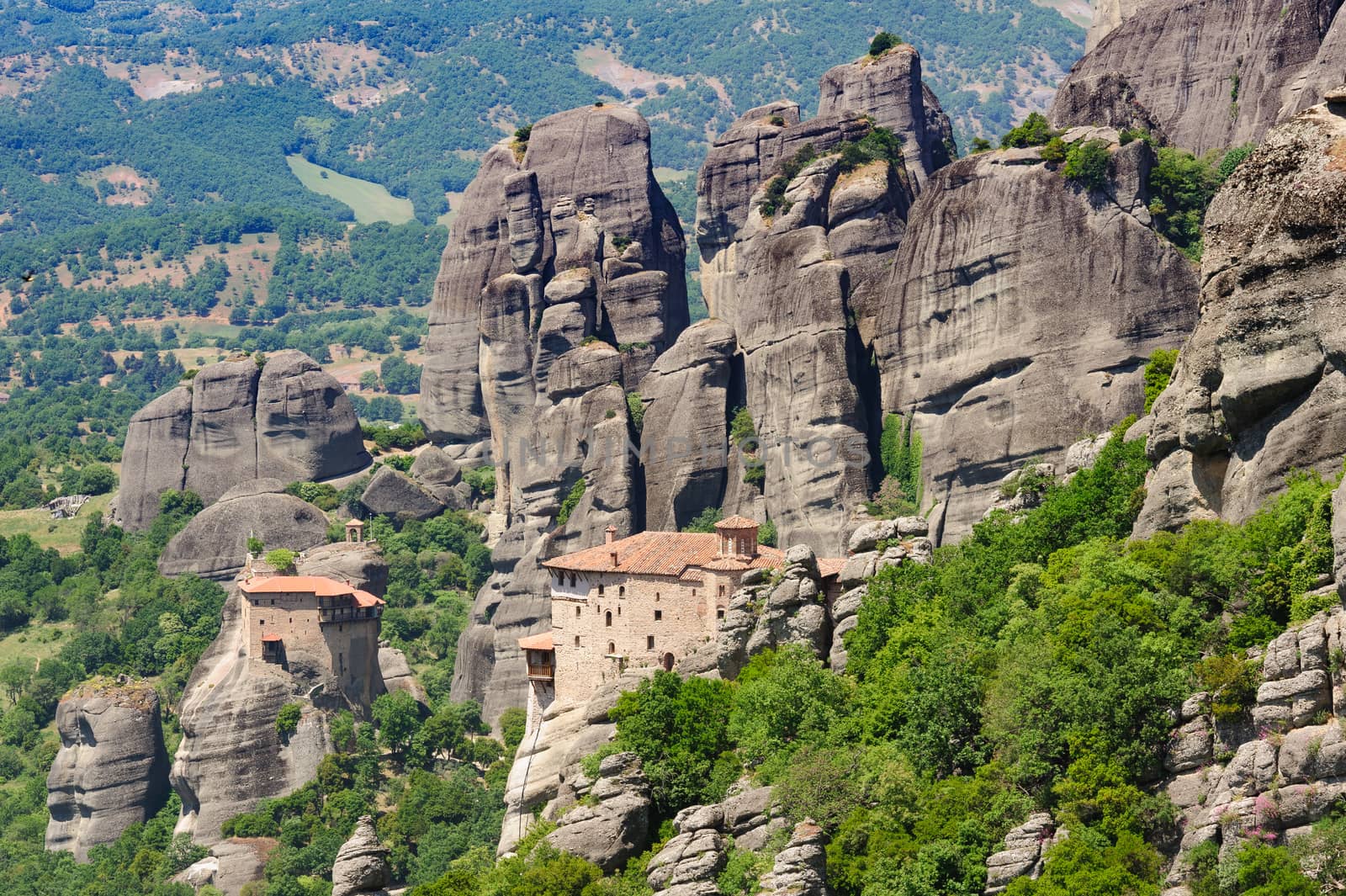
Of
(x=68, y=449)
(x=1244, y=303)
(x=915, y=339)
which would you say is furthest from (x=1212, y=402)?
(x=68, y=449)

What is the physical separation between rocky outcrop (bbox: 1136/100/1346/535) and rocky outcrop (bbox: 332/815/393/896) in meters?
21.4

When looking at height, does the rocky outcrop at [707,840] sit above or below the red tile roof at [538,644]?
below

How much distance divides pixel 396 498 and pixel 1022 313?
5185cm

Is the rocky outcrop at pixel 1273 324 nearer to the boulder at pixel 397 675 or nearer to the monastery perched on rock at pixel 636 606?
the monastery perched on rock at pixel 636 606

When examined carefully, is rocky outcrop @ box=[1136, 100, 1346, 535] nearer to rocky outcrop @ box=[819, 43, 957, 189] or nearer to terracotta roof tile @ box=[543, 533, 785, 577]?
terracotta roof tile @ box=[543, 533, 785, 577]

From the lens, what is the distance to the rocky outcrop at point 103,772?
113 meters

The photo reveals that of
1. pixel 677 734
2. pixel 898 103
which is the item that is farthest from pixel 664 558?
pixel 898 103

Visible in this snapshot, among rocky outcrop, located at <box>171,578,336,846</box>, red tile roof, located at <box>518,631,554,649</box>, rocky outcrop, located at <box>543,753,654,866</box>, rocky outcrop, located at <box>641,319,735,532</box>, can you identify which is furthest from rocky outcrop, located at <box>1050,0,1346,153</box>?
rocky outcrop, located at <box>543,753,654,866</box>

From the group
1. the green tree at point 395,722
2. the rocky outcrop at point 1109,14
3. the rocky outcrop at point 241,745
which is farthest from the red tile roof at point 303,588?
the rocky outcrop at point 1109,14

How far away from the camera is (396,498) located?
13775cm

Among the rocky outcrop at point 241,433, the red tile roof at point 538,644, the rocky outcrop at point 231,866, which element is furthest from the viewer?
the rocky outcrop at point 241,433

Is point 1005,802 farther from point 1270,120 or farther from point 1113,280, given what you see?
point 1270,120

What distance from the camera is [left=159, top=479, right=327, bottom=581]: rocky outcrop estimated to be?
427 feet

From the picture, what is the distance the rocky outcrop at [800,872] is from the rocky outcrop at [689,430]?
2162 inches
